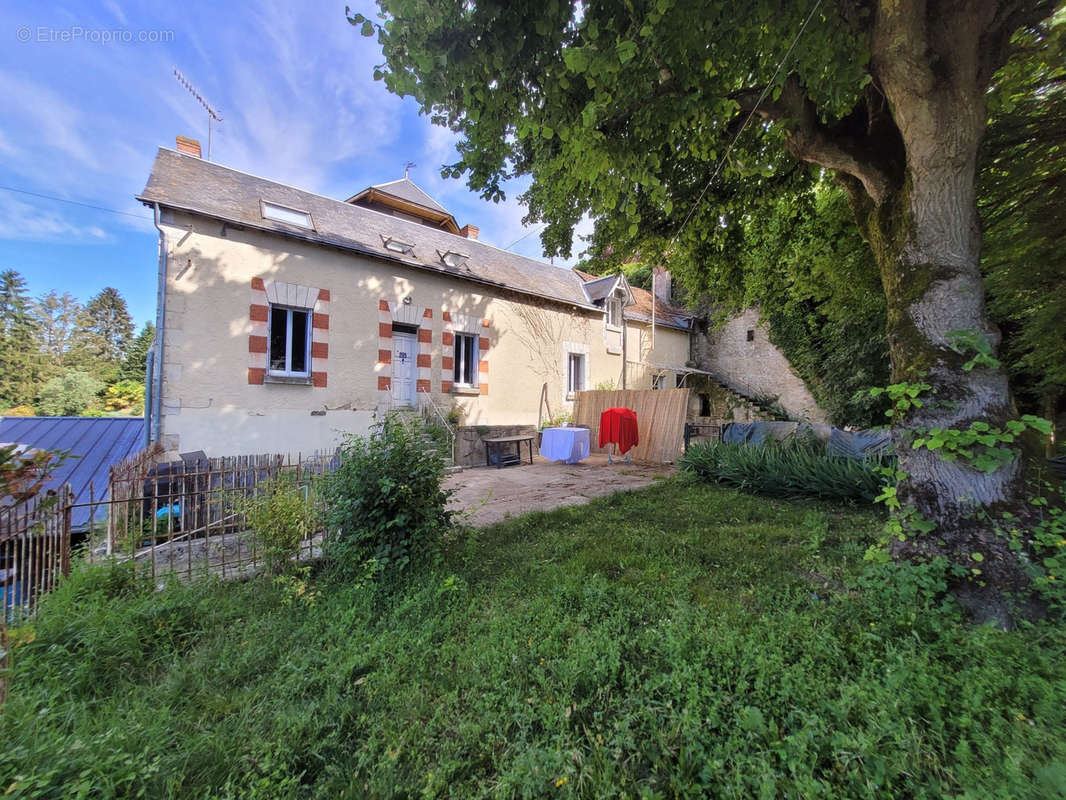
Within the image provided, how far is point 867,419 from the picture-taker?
1148cm

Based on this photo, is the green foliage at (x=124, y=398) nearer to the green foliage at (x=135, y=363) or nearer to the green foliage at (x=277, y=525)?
the green foliage at (x=135, y=363)

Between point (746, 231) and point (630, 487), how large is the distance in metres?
4.54

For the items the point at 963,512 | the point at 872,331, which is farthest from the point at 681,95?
the point at 872,331

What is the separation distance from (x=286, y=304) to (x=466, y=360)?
427 cm

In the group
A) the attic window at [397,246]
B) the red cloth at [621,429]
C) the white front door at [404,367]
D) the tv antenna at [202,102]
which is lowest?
the red cloth at [621,429]

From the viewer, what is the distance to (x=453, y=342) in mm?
10336

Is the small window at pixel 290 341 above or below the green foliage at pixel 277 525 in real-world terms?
above

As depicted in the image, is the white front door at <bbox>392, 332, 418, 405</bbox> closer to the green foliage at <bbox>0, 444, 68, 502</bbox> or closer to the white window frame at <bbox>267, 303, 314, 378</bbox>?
the white window frame at <bbox>267, 303, 314, 378</bbox>

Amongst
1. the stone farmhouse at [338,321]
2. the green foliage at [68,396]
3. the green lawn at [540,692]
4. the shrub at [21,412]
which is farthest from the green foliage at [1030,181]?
the green foliage at [68,396]

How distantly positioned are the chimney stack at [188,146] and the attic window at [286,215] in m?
2.16

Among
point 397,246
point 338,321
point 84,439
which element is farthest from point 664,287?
point 84,439

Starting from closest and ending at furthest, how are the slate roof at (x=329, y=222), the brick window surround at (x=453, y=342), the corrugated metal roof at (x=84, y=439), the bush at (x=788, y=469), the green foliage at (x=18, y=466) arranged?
the green foliage at (x=18, y=466)
the bush at (x=788, y=469)
the corrugated metal roof at (x=84, y=439)
the slate roof at (x=329, y=222)
the brick window surround at (x=453, y=342)

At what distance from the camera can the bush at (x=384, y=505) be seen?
336 cm

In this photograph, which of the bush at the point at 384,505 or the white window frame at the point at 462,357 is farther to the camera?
the white window frame at the point at 462,357
